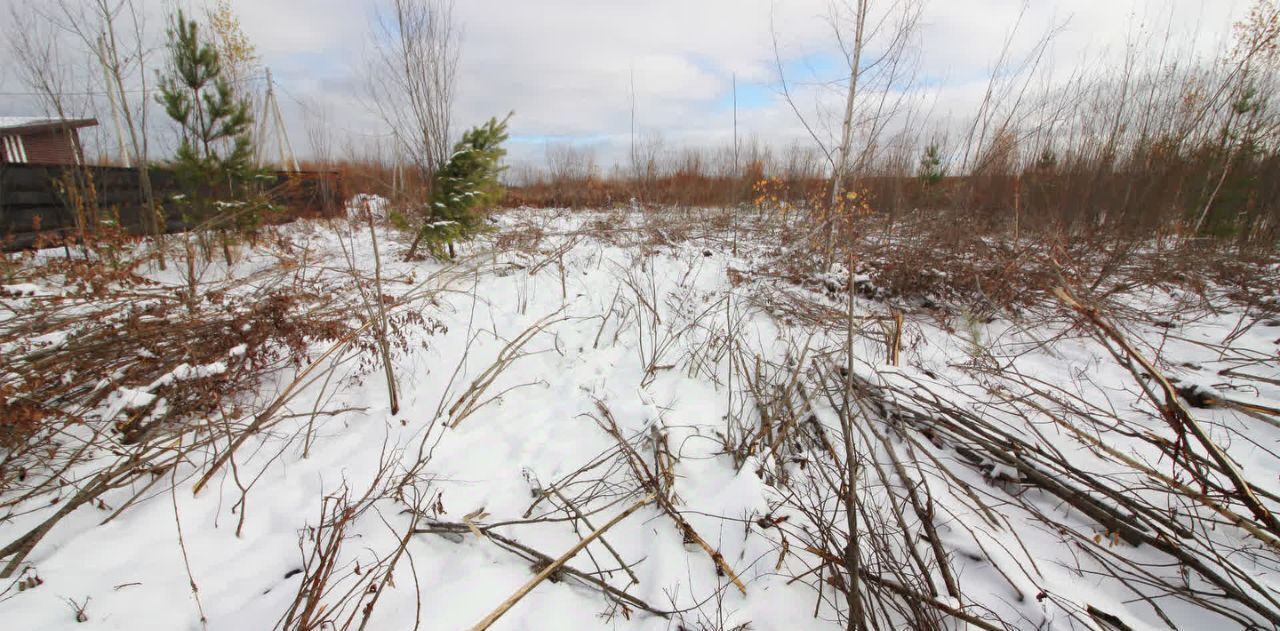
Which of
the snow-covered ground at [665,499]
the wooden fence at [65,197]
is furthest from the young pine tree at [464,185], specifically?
the snow-covered ground at [665,499]

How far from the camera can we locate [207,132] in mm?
5098

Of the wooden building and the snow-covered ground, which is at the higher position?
the wooden building

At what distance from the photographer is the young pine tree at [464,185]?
188 inches

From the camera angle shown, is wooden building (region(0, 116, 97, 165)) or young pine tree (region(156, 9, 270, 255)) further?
wooden building (region(0, 116, 97, 165))

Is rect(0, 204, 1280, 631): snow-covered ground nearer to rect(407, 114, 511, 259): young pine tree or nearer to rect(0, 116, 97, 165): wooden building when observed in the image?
rect(407, 114, 511, 259): young pine tree

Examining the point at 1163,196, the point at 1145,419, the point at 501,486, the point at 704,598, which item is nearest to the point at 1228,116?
the point at 1163,196

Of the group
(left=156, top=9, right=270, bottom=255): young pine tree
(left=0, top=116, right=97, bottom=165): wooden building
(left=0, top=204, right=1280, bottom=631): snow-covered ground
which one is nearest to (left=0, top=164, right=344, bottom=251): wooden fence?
(left=156, top=9, right=270, bottom=255): young pine tree

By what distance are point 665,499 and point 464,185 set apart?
442cm

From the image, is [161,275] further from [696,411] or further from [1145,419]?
[1145,419]

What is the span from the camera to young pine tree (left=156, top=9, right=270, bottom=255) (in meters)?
4.89

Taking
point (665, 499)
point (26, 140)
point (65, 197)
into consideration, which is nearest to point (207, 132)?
point (65, 197)

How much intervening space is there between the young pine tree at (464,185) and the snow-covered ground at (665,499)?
2.34 m

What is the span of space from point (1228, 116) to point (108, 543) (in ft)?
36.7

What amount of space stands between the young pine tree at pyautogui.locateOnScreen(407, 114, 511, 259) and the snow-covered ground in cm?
234
